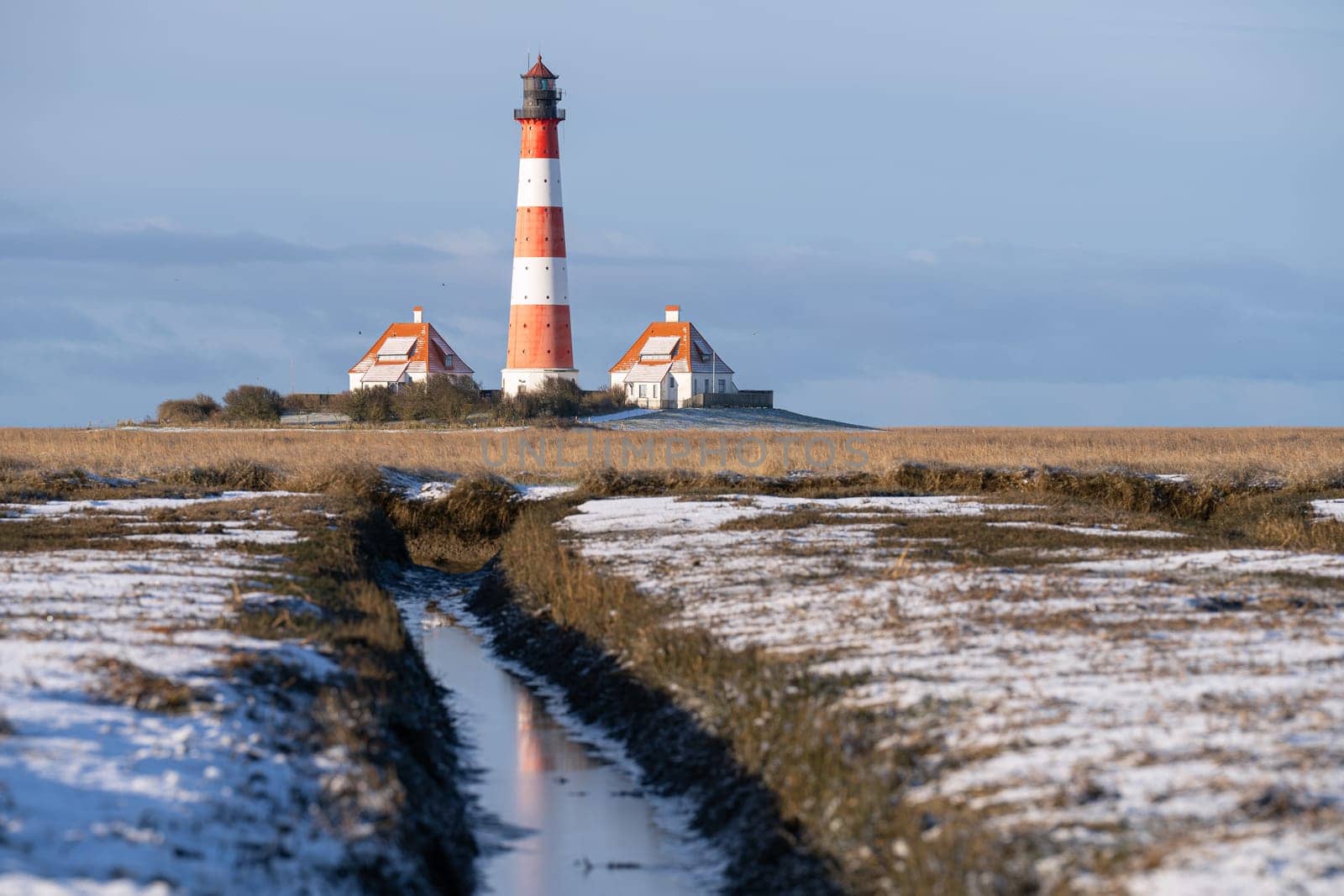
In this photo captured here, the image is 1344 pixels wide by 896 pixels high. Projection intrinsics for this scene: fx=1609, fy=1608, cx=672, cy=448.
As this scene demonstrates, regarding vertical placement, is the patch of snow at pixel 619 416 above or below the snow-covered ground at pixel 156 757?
above

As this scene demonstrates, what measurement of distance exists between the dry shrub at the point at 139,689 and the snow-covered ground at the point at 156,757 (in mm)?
13

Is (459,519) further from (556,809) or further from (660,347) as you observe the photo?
(660,347)

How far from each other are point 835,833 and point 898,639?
3166mm

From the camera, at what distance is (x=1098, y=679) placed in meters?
9.30

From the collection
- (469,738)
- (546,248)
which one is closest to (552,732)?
(469,738)

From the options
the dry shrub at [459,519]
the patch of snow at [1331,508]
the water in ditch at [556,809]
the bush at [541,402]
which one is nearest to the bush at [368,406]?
the bush at [541,402]

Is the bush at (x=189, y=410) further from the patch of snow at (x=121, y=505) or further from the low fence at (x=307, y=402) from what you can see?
the patch of snow at (x=121, y=505)

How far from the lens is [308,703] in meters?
9.30

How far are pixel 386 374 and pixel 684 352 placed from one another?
14.7 meters

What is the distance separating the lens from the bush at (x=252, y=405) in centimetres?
7106

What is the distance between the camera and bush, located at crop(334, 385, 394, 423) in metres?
68.5

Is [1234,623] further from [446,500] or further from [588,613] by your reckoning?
[446,500]

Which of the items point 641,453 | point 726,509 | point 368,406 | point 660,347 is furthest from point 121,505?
point 660,347

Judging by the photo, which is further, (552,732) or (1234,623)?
(552,732)
